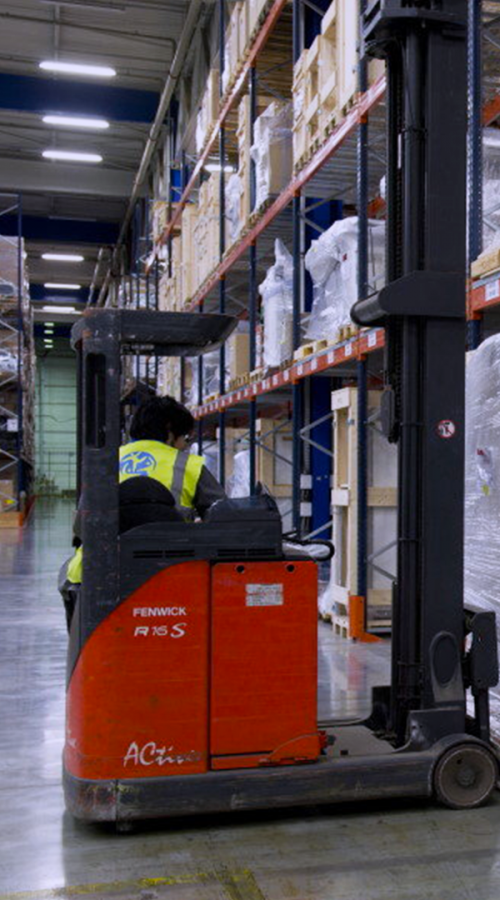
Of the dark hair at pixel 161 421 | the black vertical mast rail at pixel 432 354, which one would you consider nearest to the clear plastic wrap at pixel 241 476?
the dark hair at pixel 161 421

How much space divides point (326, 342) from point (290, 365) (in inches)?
44.0

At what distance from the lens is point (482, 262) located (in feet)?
13.8

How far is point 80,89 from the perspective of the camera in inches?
658

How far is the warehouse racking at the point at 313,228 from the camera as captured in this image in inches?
230

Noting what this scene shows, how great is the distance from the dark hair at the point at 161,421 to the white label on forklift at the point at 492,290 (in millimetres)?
1526

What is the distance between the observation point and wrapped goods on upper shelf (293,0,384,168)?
635 centimetres

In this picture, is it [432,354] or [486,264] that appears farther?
[486,264]

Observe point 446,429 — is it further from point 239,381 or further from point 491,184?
point 239,381

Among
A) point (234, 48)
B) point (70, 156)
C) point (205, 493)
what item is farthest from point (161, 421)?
point (70, 156)

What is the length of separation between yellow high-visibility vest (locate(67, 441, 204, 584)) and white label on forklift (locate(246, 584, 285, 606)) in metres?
0.43

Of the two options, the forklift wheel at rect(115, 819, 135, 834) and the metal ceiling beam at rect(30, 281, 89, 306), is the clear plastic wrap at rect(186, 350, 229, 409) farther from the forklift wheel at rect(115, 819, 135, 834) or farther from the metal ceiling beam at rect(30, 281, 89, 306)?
the metal ceiling beam at rect(30, 281, 89, 306)

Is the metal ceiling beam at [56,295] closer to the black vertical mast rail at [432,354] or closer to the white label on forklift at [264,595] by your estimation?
the black vertical mast rail at [432,354]

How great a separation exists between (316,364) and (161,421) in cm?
374

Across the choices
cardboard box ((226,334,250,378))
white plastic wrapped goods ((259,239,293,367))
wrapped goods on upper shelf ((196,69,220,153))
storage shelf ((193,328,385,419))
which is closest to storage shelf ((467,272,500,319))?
storage shelf ((193,328,385,419))
